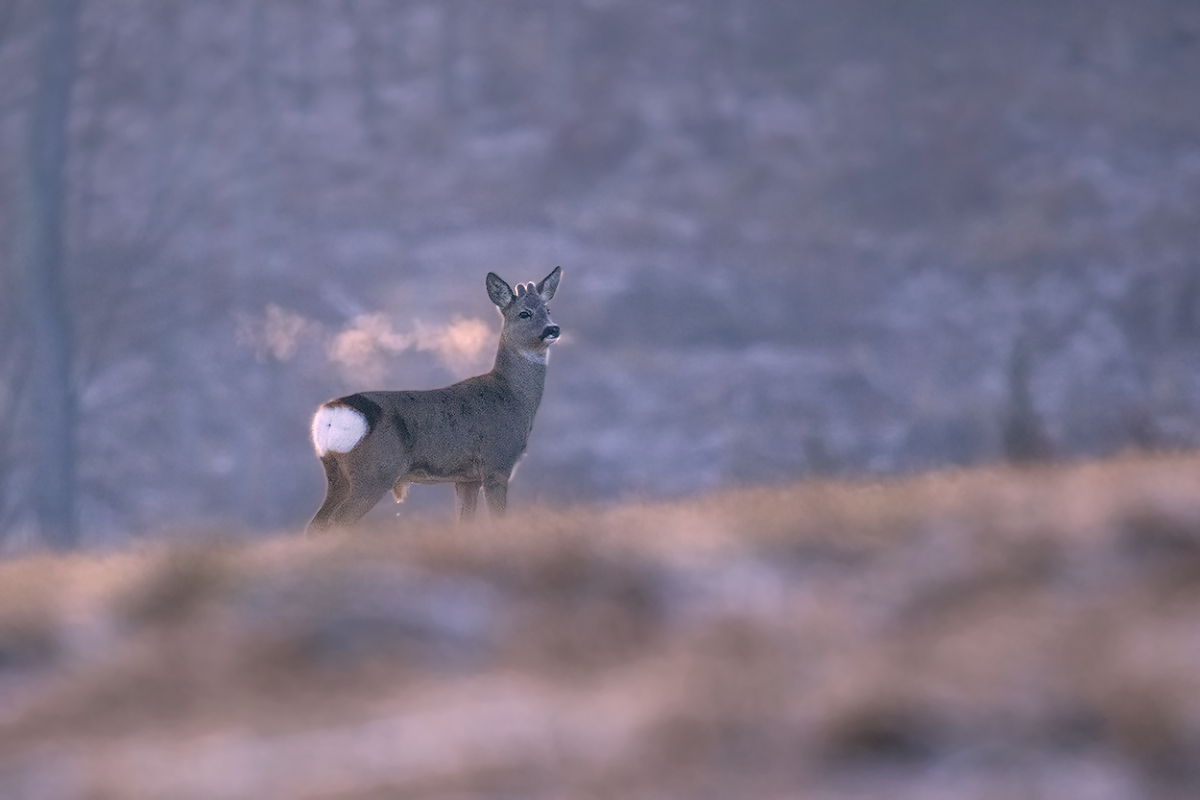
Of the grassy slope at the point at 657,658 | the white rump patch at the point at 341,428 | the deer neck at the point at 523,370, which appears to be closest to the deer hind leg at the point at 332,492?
the white rump patch at the point at 341,428

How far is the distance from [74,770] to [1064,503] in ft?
10.2

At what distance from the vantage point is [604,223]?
97.5 ft

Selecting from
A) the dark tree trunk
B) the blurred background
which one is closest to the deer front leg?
the dark tree trunk

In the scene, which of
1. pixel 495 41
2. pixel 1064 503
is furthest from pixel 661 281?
pixel 1064 503

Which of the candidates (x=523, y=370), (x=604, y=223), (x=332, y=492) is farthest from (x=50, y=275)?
(x=332, y=492)

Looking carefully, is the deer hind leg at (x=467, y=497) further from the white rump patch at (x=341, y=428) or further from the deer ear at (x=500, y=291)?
the deer ear at (x=500, y=291)

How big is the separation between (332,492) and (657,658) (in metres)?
5.55

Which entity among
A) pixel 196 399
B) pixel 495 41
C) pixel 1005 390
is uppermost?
pixel 495 41

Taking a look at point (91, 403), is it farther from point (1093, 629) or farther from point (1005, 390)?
point (1093, 629)

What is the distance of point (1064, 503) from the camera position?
5.27 metres

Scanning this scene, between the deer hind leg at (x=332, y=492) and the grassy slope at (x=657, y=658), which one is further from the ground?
the deer hind leg at (x=332, y=492)

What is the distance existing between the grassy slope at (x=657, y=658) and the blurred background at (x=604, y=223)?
18.6m

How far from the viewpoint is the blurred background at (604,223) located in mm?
26828

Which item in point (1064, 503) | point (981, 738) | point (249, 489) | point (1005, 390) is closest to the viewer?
point (981, 738)
